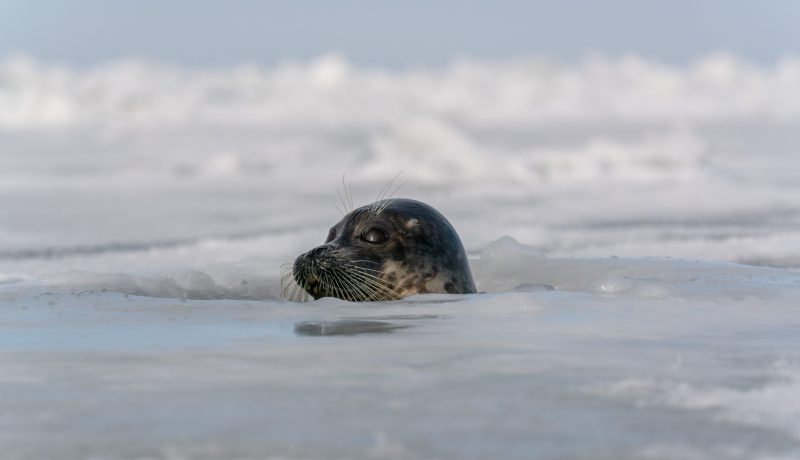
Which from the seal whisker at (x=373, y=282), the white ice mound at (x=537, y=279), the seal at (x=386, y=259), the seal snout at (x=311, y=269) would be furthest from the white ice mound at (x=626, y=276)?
the seal snout at (x=311, y=269)

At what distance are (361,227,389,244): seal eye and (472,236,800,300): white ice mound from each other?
24.7 inches

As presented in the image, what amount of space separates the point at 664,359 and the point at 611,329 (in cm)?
55

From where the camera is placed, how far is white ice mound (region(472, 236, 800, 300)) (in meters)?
4.61

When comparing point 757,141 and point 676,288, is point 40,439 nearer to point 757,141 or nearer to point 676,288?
point 676,288

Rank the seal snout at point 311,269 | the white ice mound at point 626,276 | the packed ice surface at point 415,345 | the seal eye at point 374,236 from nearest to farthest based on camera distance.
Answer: the packed ice surface at point 415,345
the white ice mound at point 626,276
the seal snout at point 311,269
the seal eye at point 374,236

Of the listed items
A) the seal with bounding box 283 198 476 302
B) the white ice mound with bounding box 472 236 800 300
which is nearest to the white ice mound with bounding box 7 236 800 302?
the white ice mound with bounding box 472 236 800 300

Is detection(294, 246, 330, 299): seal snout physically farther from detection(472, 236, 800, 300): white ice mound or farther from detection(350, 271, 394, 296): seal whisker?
detection(472, 236, 800, 300): white ice mound

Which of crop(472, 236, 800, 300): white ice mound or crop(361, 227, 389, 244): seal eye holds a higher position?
crop(361, 227, 389, 244): seal eye

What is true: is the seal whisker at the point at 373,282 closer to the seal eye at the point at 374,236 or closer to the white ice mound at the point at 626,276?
the seal eye at the point at 374,236

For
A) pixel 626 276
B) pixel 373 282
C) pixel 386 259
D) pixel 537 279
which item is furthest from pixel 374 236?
pixel 626 276

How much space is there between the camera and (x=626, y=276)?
5398mm

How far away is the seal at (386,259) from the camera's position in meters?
4.94

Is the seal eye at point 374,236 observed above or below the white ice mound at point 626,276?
above

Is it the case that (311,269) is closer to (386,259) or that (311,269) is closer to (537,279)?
(386,259)
